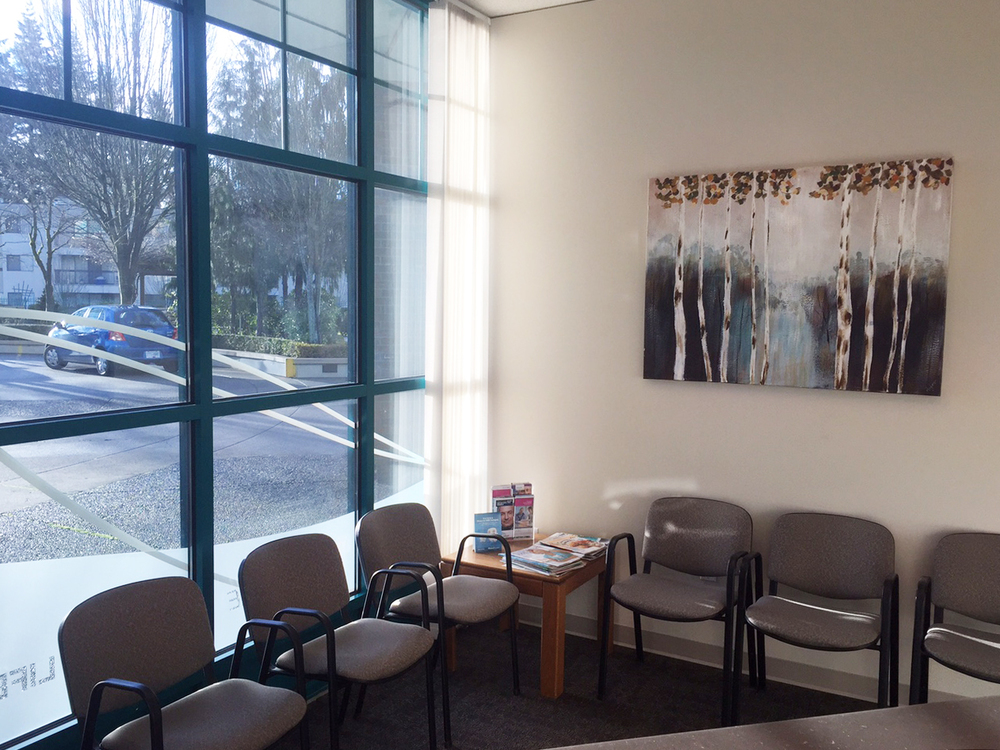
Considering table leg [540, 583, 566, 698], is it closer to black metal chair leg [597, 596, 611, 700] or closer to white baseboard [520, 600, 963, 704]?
black metal chair leg [597, 596, 611, 700]

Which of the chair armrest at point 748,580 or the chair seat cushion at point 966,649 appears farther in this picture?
the chair armrest at point 748,580

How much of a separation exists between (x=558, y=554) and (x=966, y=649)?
181 centimetres

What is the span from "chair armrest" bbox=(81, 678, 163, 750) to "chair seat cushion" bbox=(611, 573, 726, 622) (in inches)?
82.7

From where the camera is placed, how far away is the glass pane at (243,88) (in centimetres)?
319

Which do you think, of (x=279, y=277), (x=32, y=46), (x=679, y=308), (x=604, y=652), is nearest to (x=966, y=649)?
(x=604, y=652)

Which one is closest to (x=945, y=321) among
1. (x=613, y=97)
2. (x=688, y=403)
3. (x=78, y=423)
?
(x=688, y=403)

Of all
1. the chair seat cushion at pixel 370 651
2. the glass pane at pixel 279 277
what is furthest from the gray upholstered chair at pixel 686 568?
the glass pane at pixel 279 277

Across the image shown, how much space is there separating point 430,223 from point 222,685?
2485mm

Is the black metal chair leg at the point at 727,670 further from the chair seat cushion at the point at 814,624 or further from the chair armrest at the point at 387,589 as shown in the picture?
the chair armrest at the point at 387,589

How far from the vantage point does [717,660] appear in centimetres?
412

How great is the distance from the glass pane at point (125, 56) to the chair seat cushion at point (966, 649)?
363cm

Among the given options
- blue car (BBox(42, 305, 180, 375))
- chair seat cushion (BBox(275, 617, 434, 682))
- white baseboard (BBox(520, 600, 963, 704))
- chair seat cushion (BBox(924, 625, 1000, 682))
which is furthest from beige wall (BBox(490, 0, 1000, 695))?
blue car (BBox(42, 305, 180, 375))

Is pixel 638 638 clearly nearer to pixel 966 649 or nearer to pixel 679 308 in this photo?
pixel 966 649

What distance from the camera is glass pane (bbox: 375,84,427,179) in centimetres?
408
